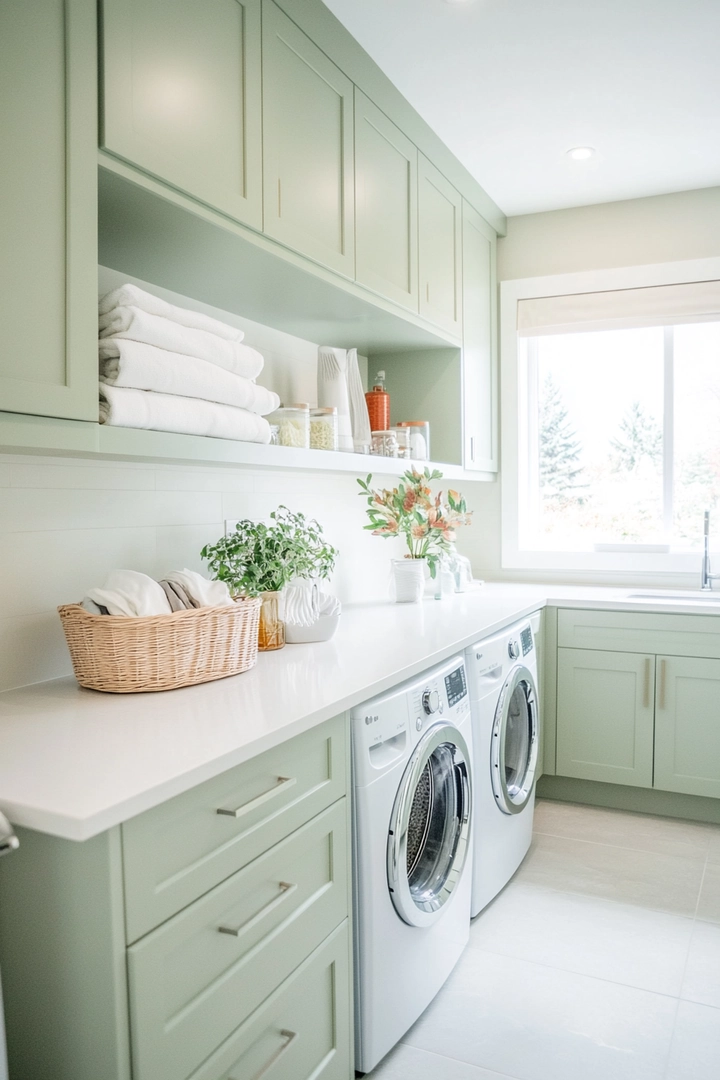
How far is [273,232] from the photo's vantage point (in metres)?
1.81

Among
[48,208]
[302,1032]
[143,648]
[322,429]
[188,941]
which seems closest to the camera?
[188,941]

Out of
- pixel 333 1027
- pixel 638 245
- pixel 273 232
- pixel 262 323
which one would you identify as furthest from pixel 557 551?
pixel 333 1027

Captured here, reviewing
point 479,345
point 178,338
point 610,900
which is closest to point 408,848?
point 610,900

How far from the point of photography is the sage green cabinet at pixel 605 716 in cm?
301

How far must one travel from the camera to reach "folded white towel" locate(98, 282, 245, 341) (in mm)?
1502

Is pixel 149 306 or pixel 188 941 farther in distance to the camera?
pixel 149 306

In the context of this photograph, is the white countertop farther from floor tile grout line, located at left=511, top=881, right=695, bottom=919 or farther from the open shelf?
floor tile grout line, located at left=511, top=881, right=695, bottom=919

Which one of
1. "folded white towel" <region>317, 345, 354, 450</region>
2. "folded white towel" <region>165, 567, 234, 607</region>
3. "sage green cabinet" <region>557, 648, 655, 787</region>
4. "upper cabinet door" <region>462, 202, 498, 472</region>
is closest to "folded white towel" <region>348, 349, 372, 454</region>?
"folded white towel" <region>317, 345, 354, 450</region>

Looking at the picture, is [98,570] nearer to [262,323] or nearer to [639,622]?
[262,323]

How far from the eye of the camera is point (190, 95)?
5.10 feet

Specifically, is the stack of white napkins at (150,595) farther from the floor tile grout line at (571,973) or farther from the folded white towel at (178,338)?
the floor tile grout line at (571,973)

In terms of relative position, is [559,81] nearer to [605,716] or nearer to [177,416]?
[177,416]

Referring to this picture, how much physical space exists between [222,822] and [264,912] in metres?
0.21

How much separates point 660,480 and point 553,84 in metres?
1.79
